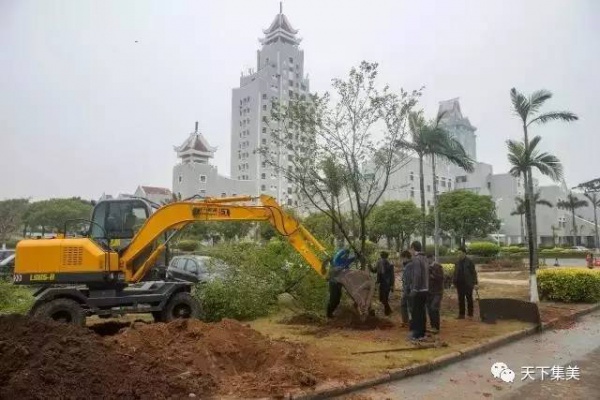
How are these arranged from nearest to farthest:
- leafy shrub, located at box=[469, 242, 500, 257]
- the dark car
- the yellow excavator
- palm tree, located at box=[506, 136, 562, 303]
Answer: the yellow excavator < the dark car < palm tree, located at box=[506, 136, 562, 303] < leafy shrub, located at box=[469, 242, 500, 257]

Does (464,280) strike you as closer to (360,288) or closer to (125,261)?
(360,288)

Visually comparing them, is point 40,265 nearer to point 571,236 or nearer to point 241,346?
point 241,346

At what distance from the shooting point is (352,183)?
42.9 ft

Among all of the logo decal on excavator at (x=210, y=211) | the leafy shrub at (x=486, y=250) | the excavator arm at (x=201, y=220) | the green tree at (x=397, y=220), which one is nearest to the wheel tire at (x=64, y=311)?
the excavator arm at (x=201, y=220)

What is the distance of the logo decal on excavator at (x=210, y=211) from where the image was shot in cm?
988

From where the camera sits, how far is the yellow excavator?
917 centimetres

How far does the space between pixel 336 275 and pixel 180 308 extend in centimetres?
350

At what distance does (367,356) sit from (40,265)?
21.0 feet

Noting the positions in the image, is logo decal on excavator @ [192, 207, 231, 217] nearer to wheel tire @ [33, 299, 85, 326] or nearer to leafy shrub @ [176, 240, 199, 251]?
wheel tire @ [33, 299, 85, 326]

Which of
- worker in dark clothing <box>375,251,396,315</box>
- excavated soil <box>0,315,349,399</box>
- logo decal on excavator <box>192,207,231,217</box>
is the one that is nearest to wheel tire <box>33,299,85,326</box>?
excavated soil <box>0,315,349,399</box>

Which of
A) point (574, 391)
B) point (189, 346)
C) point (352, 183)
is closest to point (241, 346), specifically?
point (189, 346)

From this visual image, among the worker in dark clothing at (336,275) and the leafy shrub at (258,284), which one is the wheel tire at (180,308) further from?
the worker in dark clothing at (336,275)

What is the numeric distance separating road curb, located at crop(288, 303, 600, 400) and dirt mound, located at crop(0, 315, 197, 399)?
159cm

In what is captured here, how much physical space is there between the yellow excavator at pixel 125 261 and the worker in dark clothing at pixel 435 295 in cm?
128
